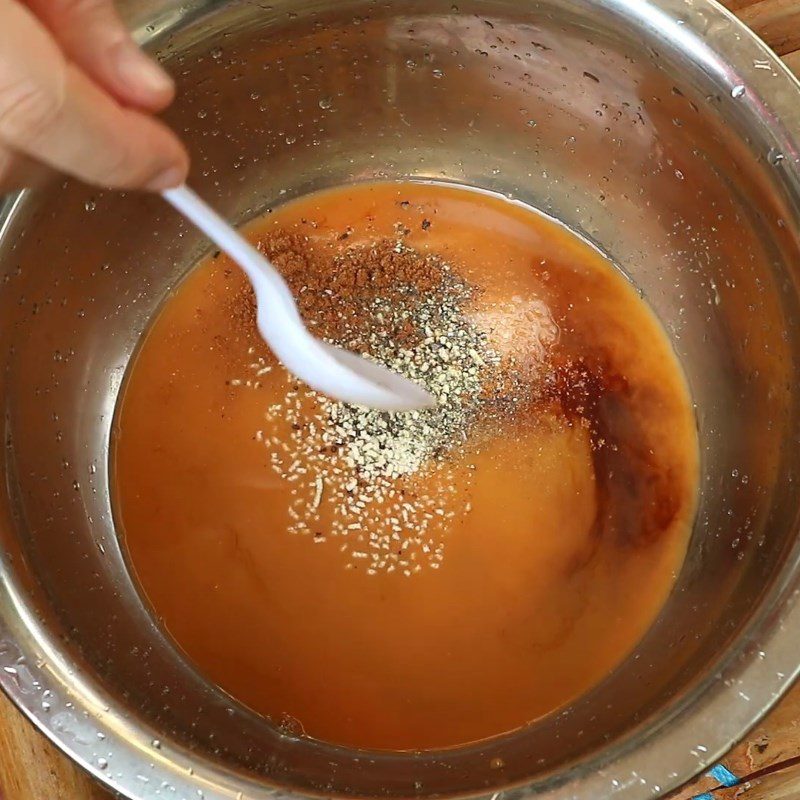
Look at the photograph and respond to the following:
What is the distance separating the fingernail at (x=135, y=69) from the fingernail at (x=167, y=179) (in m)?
0.09

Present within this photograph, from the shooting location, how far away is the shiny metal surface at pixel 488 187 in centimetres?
76

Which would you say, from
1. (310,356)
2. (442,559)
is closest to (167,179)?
(310,356)

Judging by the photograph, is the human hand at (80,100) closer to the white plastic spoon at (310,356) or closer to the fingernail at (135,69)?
the fingernail at (135,69)

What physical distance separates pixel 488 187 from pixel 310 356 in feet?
1.58

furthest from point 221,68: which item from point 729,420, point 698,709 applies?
point 698,709

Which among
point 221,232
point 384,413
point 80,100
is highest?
point 80,100

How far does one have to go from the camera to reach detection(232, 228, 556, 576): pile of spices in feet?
3.63

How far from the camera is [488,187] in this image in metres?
1.30

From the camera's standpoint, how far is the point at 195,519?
3.71ft

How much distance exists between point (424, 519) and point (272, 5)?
68 cm

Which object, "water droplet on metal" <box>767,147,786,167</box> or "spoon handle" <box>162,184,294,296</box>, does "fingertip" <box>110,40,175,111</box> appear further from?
"water droplet on metal" <box>767,147,786,167</box>

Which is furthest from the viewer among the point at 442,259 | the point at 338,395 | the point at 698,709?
the point at 442,259

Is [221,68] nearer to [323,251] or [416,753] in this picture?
[323,251]

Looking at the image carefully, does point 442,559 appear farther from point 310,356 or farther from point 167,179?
point 167,179
